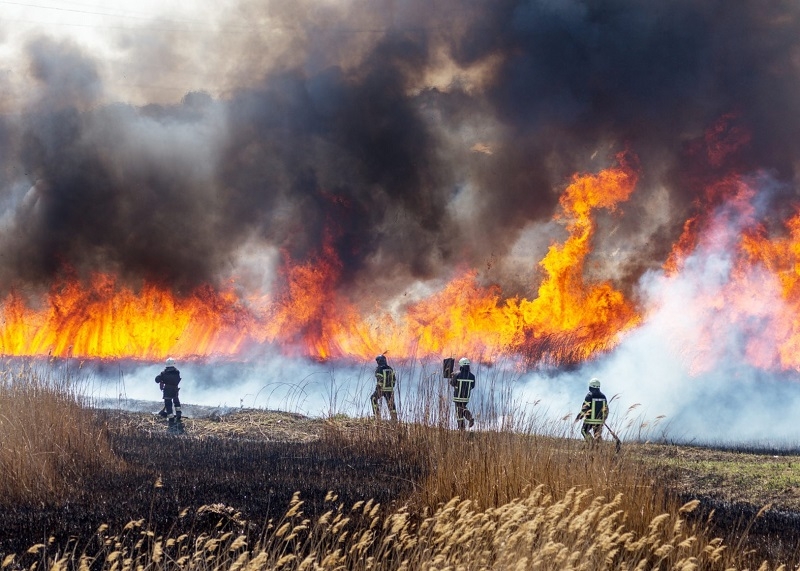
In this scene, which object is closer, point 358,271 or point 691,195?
point 691,195

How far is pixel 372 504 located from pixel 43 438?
4.25m

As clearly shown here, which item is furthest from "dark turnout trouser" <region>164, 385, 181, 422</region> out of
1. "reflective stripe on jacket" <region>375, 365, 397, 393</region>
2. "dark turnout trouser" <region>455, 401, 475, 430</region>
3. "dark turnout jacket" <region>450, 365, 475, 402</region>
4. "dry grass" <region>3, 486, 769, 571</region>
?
"dry grass" <region>3, 486, 769, 571</region>

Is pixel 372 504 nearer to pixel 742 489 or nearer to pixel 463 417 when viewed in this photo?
pixel 463 417

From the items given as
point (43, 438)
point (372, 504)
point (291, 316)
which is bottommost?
point (372, 504)

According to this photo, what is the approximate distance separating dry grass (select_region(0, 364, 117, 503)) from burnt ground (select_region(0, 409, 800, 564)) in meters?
0.34

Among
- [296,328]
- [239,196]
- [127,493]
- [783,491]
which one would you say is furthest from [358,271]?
[127,493]

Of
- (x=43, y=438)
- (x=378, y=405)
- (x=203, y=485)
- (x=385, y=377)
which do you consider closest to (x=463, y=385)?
(x=385, y=377)

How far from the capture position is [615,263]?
30.5 meters

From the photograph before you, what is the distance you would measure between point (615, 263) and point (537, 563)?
2583 cm

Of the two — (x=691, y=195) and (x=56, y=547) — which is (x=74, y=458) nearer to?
(x=56, y=547)

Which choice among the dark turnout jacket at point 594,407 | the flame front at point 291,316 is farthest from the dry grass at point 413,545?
the flame front at point 291,316

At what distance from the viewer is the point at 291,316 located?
110ft

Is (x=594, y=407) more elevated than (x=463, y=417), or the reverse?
(x=594, y=407)

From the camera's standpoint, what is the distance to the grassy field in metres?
6.57
